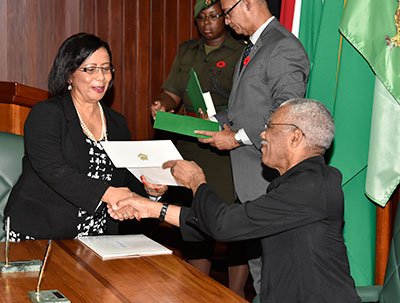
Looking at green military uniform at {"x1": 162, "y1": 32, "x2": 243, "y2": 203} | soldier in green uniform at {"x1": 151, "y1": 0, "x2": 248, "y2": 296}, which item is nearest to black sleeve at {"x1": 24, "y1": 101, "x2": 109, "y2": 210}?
soldier in green uniform at {"x1": 151, "y1": 0, "x2": 248, "y2": 296}

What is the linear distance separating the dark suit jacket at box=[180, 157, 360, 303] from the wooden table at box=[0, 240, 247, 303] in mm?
234

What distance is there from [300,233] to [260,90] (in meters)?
1.22

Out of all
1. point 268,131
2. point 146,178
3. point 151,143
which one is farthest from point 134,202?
point 268,131

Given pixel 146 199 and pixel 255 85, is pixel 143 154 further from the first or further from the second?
pixel 255 85

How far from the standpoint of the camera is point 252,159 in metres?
3.12

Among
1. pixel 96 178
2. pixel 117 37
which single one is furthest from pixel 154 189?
pixel 117 37

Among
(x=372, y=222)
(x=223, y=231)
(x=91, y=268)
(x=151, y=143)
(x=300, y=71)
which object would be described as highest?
(x=300, y=71)

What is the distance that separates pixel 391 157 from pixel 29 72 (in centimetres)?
242

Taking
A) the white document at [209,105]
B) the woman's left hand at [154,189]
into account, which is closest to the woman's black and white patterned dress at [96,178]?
the woman's left hand at [154,189]

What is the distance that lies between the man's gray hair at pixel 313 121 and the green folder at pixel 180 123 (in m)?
0.89

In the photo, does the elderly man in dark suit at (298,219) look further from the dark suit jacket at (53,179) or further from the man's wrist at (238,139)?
the man's wrist at (238,139)

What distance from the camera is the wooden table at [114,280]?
171 cm

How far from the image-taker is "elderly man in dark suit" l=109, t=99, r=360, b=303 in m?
1.93

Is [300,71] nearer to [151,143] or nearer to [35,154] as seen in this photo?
[151,143]
